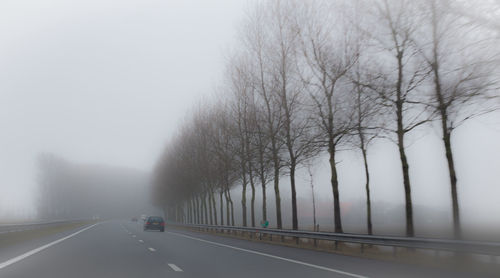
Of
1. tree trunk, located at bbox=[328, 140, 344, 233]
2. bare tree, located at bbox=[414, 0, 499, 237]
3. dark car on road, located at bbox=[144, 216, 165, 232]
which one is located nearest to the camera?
bare tree, located at bbox=[414, 0, 499, 237]

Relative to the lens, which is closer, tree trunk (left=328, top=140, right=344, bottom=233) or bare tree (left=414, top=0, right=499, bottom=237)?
bare tree (left=414, top=0, right=499, bottom=237)

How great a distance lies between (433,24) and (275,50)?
15.4 m

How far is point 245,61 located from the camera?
37.6 metres

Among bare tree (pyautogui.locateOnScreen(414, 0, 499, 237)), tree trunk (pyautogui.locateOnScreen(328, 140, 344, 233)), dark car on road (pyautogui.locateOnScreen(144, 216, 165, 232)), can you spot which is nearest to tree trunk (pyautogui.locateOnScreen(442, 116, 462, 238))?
bare tree (pyautogui.locateOnScreen(414, 0, 499, 237))

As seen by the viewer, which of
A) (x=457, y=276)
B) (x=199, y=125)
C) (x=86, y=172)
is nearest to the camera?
(x=457, y=276)

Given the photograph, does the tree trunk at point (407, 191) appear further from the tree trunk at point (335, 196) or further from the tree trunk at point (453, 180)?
the tree trunk at point (335, 196)

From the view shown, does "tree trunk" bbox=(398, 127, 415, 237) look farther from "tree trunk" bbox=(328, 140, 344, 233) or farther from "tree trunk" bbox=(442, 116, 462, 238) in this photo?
"tree trunk" bbox=(328, 140, 344, 233)

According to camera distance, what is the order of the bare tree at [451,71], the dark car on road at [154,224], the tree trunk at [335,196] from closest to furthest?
1. the bare tree at [451,71]
2. the tree trunk at [335,196]
3. the dark car on road at [154,224]

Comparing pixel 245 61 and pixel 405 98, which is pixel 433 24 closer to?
pixel 405 98

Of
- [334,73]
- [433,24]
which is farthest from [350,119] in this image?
[433,24]

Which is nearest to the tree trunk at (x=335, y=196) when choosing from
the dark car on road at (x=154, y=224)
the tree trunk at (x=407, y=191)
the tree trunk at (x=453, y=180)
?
Answer: the tree trunk at (x=407, y=191)

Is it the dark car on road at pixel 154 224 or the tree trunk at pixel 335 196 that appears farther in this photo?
the dark car on road at pixel 154 224

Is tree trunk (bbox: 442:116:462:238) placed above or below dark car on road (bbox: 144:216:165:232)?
above

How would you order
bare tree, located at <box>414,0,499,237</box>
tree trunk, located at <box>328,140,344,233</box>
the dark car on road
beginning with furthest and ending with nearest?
the dark car on road
tree trunk, located at <box>328,140,344,233</box>
bare tree, located at <box>414,0,499,237</box>
